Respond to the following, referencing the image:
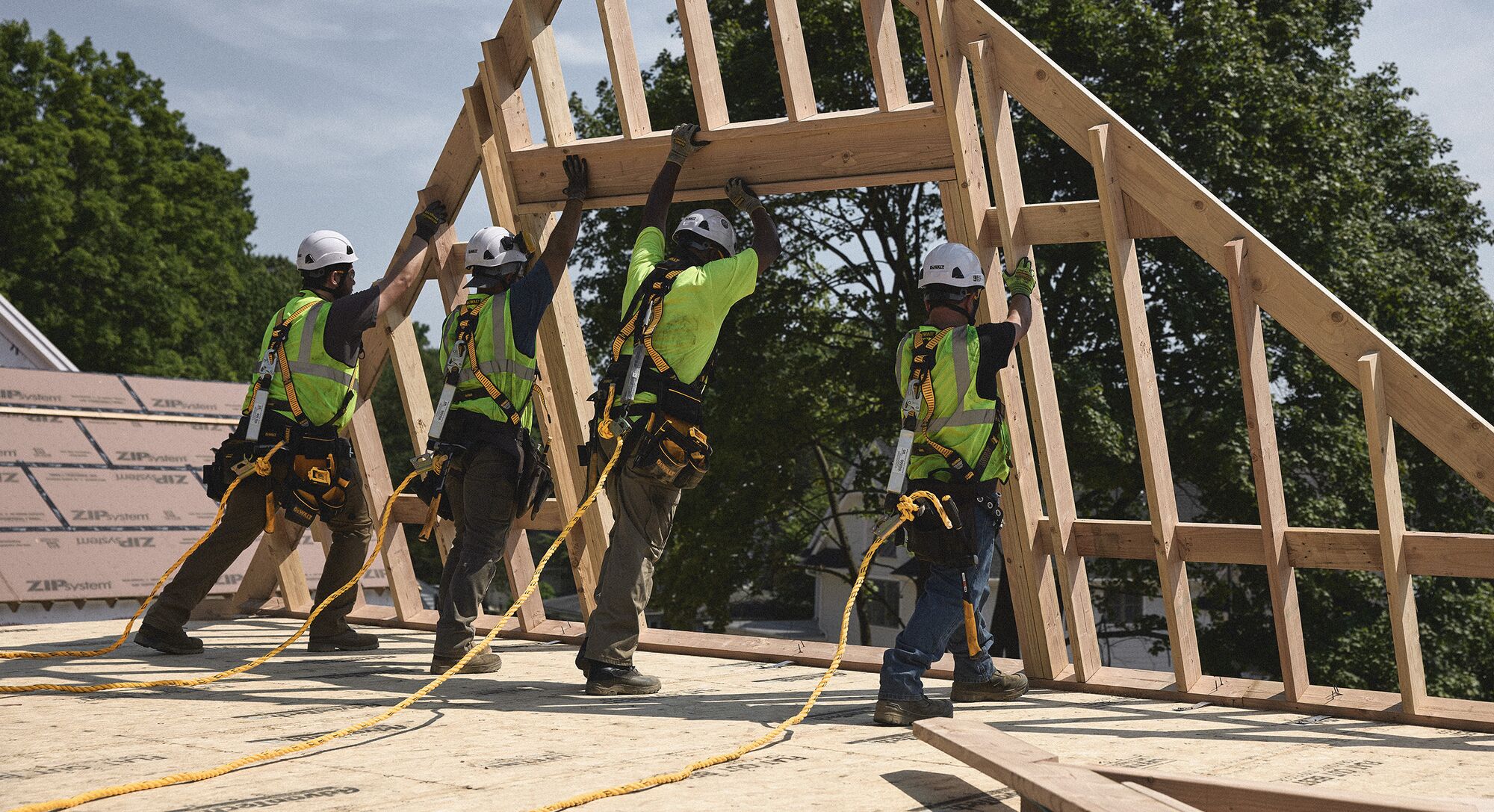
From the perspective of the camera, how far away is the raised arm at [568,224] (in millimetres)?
5957

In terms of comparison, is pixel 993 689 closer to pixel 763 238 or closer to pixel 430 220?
pixel 763 238

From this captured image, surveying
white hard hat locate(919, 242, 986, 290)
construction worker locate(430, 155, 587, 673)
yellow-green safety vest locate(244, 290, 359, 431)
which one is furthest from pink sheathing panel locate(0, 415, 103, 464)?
white hard hat locate(919, 242, 986, 290)

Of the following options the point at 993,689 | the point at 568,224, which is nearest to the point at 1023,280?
the point at 993,689

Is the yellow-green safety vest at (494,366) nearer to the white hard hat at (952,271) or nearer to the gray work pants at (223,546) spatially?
the gray work pants at (223,546)

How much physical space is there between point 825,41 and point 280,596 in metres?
12.3

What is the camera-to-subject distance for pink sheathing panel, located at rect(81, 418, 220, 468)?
33.6ft

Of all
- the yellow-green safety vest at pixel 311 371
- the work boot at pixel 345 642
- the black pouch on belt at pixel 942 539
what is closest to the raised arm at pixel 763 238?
the black pouch on belt at pixel 942 539

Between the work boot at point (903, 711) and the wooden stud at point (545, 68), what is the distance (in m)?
3.39

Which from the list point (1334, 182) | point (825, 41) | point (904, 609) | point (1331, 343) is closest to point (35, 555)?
point (1331, 343)

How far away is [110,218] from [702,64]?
31.7 meters

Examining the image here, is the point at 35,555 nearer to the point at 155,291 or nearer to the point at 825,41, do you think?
the point at 825,41

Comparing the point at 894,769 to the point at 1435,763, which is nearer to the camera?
the point at 894,769

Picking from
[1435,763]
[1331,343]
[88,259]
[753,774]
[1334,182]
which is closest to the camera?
[753,774]

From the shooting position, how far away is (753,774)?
378 cm
